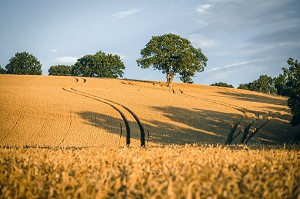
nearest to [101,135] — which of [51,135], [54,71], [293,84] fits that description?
[51,135]

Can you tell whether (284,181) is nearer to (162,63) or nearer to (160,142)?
(160,142)

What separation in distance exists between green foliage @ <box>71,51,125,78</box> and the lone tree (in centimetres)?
4880

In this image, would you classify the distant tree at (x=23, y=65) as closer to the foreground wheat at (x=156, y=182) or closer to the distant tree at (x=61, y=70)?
the distant tree at (x=61, y=70)

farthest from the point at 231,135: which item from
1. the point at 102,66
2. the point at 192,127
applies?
the point at 102,66

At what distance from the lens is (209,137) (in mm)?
24156

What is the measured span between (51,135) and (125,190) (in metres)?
21.8

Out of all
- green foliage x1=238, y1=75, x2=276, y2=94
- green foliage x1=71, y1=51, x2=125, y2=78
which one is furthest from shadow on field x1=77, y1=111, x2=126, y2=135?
green foliage x1=238, y1=75, x2=276, y2=94

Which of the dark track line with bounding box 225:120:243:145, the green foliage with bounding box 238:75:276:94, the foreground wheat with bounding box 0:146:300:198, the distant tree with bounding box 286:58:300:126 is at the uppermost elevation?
the green foliage with bounding box 238:75:276:94

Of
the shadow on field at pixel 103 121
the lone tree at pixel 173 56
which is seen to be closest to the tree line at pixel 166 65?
the lone tree at pixel 173 56

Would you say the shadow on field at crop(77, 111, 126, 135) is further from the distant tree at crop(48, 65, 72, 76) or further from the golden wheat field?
the distant tree at crop(48, 65, 72, 76)

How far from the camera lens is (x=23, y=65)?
114m

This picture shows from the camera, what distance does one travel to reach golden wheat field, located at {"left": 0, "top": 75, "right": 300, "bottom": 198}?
9.05 feet

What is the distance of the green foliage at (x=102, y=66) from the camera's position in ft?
365

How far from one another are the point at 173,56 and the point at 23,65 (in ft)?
283
